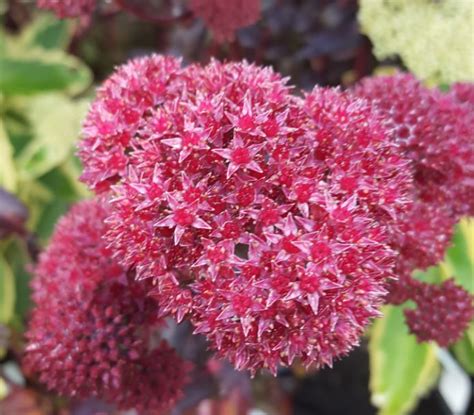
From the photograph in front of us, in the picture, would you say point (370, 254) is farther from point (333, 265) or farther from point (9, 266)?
point (9, 266)

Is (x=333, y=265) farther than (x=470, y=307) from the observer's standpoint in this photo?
No

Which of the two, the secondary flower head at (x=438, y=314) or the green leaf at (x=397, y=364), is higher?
the green leaf at (x=397, y=364)

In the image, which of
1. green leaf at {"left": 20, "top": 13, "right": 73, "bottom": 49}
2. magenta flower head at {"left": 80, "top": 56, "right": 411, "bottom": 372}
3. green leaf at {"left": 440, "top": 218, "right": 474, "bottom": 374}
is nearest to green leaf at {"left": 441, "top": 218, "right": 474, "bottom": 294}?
green leaf at {"left": 440, "top": 218, "right": 474, "bottom": 374}

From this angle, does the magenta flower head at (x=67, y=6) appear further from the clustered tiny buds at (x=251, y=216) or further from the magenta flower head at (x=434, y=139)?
the magenta flower head at (x=434, y=139)

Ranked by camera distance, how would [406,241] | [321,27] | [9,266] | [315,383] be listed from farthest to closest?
[315,383]
[9,266]
[321,27]
[406,241]

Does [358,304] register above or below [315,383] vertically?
below

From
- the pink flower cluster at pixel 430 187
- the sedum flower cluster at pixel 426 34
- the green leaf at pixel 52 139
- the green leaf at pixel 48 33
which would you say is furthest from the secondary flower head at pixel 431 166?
the green leaf at pixel 48 33

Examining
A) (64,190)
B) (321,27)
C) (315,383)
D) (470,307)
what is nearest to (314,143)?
(470,307)
